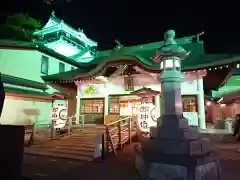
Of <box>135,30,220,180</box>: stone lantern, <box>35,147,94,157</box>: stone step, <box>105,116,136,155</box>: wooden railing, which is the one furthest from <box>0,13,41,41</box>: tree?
<box>135,30,220,180</box>: stone lantern

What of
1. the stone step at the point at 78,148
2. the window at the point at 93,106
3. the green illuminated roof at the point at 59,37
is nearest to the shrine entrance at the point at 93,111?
the window at the point at 93,106

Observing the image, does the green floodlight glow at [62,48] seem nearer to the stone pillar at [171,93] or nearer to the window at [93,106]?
the window at [93,106]

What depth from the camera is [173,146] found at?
621 cm

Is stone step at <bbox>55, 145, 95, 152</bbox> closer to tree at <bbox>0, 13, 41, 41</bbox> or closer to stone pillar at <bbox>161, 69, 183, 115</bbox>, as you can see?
stone pillar at <bbox>161, 69, 183, 115</bbox>

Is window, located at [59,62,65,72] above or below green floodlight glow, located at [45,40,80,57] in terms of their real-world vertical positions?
below

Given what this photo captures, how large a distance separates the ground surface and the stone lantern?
850 millimetres

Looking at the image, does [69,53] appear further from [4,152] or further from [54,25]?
[4,152]

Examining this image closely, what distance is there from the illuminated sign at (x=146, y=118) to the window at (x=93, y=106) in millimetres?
7001

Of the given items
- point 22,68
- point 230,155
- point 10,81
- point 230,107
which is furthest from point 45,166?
point 230,107

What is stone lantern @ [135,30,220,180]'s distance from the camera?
18.1 ft

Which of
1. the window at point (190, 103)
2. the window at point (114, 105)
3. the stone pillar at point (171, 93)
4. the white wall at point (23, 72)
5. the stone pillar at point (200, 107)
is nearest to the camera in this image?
the stone pillar at point (171, 93)

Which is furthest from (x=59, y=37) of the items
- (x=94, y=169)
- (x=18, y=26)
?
(x=94, y=169)

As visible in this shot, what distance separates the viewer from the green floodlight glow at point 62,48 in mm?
37906

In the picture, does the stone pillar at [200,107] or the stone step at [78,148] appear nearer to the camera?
the stone step at [78,148]
